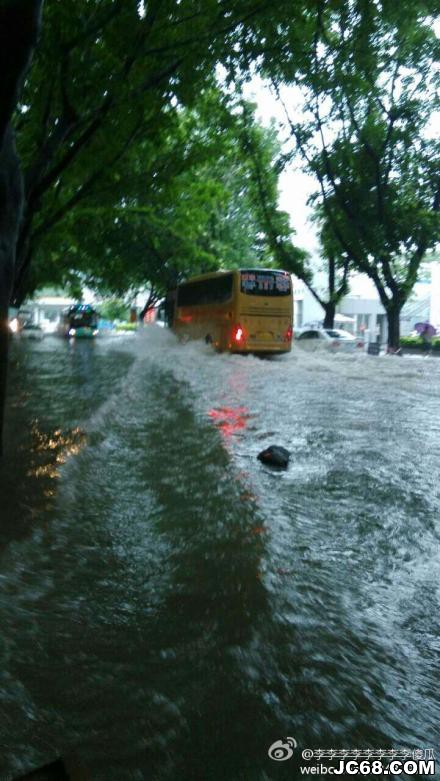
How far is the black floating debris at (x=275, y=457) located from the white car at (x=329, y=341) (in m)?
18.9

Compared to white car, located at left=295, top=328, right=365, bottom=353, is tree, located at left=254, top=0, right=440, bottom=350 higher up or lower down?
higher up

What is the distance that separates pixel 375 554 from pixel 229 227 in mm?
33522

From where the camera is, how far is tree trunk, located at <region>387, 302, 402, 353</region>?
26.7 metres

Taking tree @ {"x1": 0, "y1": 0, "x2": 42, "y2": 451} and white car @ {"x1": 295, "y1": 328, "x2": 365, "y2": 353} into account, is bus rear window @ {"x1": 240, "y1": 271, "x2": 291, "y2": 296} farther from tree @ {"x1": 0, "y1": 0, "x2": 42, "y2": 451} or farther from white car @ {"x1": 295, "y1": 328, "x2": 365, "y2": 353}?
tree @ {"x1": 0, "y1": 0, "x2": 42, "y2": 451}

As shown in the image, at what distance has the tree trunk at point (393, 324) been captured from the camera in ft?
87.6

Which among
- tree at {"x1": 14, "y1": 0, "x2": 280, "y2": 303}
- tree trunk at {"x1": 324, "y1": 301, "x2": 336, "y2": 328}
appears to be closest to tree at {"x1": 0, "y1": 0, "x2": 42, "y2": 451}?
tree at {"x1": 14, "y1": 0, "x2": 280, "y2": 303}

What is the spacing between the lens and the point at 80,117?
10.9m

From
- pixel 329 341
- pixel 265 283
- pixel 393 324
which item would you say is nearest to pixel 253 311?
pixel 265 283

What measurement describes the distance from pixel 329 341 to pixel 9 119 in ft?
72.6

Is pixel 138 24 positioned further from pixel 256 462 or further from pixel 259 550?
pixel 259 550

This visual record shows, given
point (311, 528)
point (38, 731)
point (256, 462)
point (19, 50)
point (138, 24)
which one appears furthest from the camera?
point (138, 24)

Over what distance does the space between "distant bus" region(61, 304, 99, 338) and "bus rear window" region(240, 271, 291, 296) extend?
28610 millimetres

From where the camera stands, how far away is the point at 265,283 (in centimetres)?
2173

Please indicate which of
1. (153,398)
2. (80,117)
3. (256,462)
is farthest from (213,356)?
(256,462)
